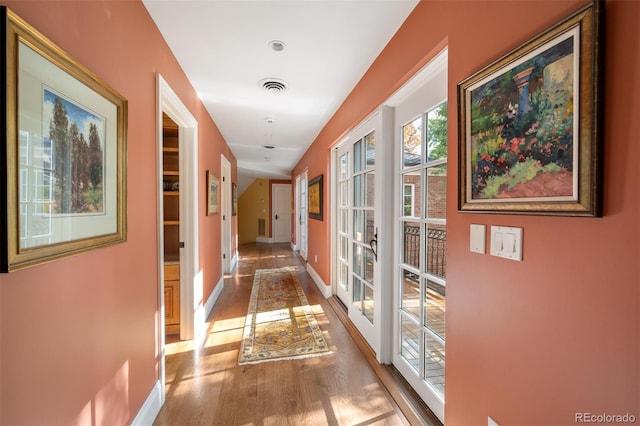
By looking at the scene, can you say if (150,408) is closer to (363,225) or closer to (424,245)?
(424,245)

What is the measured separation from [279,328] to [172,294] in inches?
42.1

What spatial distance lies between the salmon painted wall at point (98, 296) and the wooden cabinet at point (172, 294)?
3.14 feet

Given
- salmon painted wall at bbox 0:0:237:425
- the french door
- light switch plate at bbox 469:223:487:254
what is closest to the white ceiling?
salmon painted wall at bbox 0:0:237:425

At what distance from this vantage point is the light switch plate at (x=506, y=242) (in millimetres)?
958

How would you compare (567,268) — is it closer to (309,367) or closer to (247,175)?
(309,367)

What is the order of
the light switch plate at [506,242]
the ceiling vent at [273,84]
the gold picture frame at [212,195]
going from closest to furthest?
the light switch plate at [506,242] → the ceiling vent at [273,84] → the gold picture frame at [212,195]

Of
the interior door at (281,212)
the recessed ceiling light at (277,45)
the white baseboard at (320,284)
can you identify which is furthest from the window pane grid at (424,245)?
the interior door at (281,212)

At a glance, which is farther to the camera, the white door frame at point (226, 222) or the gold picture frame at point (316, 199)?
the white door frame at point (226, 222)

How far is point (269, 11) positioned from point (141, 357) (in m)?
2.02

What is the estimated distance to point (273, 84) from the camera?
2.42m

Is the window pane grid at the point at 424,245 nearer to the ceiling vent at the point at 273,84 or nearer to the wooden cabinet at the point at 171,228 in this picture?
the ceiling vent at the point at 273,84

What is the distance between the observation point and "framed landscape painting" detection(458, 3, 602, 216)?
726 mm

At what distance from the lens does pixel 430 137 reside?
1.62 metres

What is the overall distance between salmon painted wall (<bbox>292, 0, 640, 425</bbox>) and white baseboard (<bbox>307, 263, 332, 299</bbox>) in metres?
2.41
